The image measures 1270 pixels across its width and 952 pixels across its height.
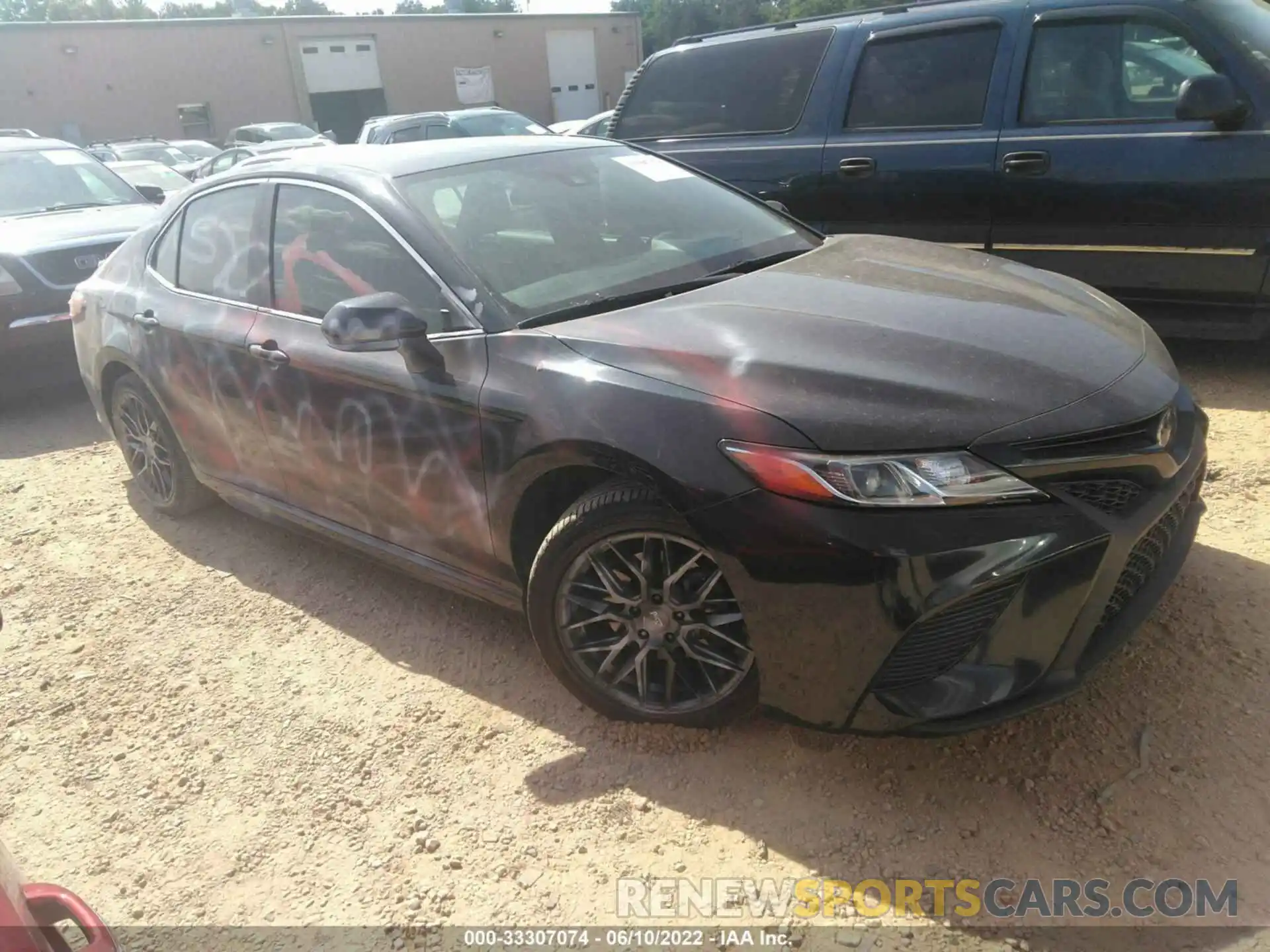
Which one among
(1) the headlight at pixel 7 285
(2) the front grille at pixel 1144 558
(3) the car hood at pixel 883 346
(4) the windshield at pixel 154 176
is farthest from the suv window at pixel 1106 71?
(4) the windshield at pixel 154 176

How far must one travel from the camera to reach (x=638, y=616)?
99.7 inches

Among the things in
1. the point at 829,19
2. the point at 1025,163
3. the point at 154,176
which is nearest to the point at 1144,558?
the point at 1025,163

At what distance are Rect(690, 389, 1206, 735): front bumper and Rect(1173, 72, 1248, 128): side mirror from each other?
277 cm

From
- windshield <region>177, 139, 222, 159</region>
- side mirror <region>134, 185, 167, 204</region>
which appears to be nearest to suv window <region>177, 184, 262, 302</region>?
side mirror <region>134, 185, 167, 204</region>

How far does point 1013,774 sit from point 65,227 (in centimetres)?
712

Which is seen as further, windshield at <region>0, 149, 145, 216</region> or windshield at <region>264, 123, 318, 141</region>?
windshield at <region>264, 123, 318, 141</region>

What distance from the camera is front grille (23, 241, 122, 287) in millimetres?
6262

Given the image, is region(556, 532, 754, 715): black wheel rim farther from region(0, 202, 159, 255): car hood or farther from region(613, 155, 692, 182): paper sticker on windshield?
region(0, 202, 159, 255): car hood

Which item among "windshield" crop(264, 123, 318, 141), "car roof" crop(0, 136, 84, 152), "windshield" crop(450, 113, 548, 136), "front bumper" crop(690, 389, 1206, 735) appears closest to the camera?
"front bumper" crop(690, 389, 1206, 735)

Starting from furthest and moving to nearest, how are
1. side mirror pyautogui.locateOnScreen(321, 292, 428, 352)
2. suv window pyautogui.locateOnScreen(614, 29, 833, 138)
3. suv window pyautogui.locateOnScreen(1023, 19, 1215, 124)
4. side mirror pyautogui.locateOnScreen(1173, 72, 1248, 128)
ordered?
suv window pyautogui.locateOnScreen(614, 29, 833, 138) → suv window pyautogui.locateOnScreen(1023, 19, 1215, 124) → side mirror pyautogui.locateOnScreen(1173, 72, 1248, 128) → side mirror pyautogui.locateOnScreen(321, 292, 428, 352)

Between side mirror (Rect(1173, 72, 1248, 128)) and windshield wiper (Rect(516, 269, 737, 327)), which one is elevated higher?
side mirror (Rect(1173, 72, 1248, 128))

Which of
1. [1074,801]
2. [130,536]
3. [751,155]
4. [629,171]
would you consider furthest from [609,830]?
[751,155]

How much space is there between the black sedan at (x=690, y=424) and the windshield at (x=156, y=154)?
53.3ft

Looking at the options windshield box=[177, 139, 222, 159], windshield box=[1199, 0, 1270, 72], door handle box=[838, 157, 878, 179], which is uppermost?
windshield box=[1199, 0, 1270, 72]
